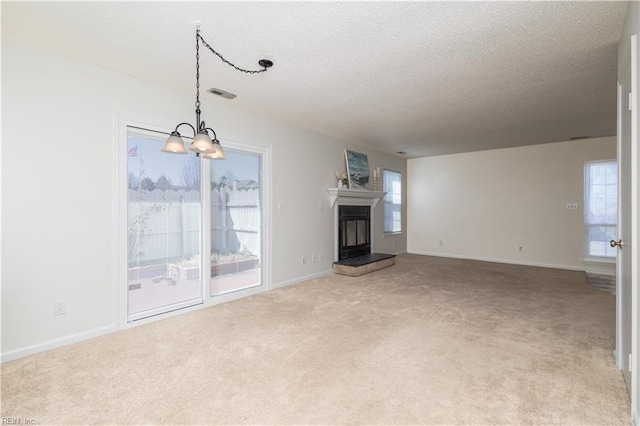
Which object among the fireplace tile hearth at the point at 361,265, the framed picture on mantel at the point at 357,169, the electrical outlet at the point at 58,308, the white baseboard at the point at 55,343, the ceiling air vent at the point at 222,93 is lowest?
the white baseboard at the point at 55,343

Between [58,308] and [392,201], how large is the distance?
6.55 meters

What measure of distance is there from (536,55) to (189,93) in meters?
3.46

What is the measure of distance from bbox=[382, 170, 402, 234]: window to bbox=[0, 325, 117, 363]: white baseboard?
5.78 metres

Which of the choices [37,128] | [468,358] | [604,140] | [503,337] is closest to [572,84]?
[503,337]

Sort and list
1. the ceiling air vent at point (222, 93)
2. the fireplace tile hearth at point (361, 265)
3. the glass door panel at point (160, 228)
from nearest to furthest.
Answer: the glass door panel at point (160, 228)
the ceiling air vent at point (222, 93)
the fireplace tile hearth at point (361, 265)

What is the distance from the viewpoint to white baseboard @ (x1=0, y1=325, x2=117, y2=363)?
8.25 ft

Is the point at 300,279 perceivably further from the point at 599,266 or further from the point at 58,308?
the point at 599,266

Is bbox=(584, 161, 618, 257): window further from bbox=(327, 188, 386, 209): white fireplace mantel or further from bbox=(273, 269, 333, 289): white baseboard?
bbox=(273, 269, 333, 289): white baseboard

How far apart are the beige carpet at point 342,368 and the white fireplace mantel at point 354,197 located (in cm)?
231

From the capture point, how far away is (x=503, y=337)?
9.43 feet

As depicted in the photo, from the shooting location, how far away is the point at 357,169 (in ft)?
20.8

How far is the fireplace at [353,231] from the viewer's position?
19.9ft

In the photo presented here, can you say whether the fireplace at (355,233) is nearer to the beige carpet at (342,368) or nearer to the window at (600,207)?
the beige carpet at (342,368)

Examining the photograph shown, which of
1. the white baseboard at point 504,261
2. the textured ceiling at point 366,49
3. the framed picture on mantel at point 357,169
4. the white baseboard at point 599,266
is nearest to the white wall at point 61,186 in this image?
the textured ceiling at point 366,49
